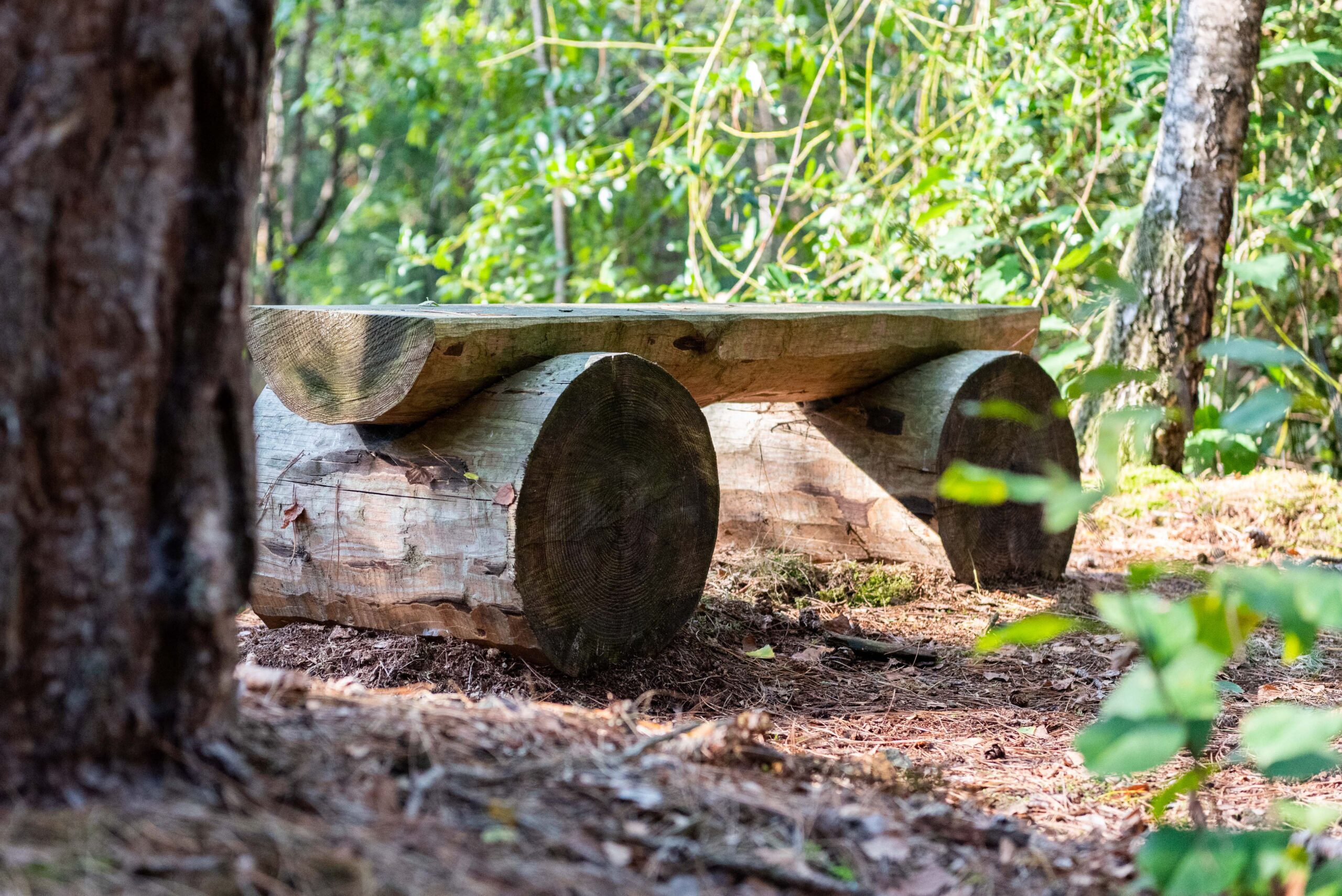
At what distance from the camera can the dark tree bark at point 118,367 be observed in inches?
49.2

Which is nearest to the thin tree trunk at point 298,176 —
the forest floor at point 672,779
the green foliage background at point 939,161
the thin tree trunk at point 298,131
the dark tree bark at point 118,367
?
the thin tree trunk at point 298,131

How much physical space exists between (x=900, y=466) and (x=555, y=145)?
15.7ft

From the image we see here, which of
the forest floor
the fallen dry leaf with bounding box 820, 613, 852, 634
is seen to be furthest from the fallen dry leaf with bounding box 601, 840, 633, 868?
the fallen dry leaf with bounding box 820, 613, 852, 634

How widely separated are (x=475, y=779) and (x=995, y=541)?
296cm

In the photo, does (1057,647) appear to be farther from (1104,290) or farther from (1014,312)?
(1104,290)

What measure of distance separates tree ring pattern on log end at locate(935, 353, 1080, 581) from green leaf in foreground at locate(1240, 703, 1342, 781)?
2.43 m

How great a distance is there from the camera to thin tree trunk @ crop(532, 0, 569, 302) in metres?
7.91

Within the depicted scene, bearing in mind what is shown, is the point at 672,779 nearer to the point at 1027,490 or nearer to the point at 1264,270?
the point at 1027,490

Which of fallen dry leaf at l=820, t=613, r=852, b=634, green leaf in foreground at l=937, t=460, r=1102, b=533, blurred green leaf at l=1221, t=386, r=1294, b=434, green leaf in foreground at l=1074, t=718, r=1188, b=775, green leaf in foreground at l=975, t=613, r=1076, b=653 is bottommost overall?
fallen dry leaf at l=820, t=613, r=852, b=634

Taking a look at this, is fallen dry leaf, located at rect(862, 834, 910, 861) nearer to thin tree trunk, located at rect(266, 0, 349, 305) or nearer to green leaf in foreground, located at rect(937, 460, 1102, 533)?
green leaf in foreground, located at rect(937, 460, 1102, 533)

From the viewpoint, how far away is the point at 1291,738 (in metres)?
1.33

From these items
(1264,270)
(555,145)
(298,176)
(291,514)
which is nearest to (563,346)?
(291,514)

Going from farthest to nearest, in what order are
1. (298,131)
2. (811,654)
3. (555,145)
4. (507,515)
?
(298,131)
(555,145)
(811,654)
(507,515)

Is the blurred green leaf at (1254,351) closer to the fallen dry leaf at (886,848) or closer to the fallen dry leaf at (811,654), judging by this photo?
the fallen dry leaf at (886,848)
